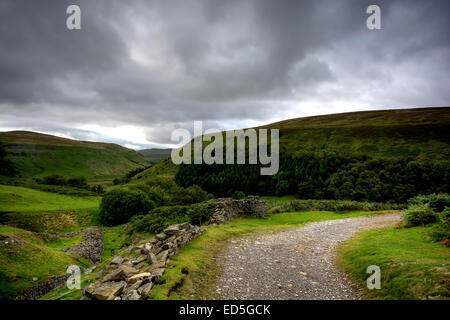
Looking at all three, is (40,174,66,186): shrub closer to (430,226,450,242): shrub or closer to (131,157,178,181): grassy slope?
(131,157,178,181): grassy slope

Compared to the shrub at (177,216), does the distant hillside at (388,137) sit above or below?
above

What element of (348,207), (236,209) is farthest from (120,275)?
(348,207)

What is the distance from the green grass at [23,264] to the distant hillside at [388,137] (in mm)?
96277

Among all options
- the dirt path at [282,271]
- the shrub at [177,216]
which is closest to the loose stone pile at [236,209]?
the shrub at [177,216]

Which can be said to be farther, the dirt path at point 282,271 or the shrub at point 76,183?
the shrub at point 76,183

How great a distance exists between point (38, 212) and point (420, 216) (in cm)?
5537

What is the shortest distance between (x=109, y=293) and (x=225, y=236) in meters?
9.97

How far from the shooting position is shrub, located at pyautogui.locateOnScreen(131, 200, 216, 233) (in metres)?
21.6

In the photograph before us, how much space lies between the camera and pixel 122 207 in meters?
41.6

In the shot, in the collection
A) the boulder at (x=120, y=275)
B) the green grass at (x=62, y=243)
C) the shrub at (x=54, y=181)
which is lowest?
the green grass at (x=62, y=243)

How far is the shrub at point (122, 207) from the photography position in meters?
41.3

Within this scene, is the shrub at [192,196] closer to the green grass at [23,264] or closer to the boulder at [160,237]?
the green grass at [23,264]

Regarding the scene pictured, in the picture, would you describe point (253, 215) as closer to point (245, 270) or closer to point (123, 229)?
point (245, 270)
